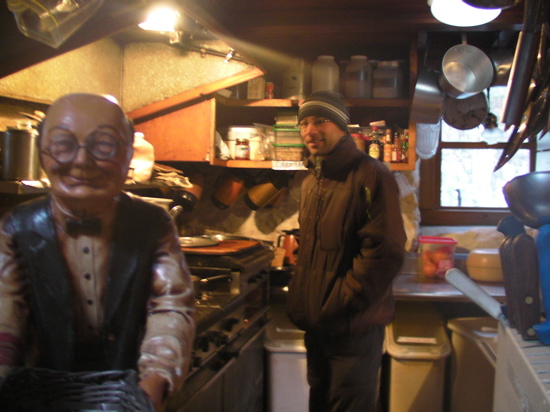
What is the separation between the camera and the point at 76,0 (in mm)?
1057

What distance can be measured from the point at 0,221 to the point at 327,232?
1058 mm

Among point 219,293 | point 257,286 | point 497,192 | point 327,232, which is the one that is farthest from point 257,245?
point 497,192

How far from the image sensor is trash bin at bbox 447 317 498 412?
7.25ft

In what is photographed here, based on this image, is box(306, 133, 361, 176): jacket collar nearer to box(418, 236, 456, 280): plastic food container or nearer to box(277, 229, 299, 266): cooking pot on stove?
box(277, 229, 299, 266): cooking pot on stove

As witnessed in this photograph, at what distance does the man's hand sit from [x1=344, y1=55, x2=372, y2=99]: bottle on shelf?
2.00m

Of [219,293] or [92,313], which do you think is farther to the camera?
[219,293]

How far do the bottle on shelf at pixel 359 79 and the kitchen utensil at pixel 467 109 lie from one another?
16.5 inches

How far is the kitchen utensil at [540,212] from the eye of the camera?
96 centimetres

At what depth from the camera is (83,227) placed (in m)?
0.84

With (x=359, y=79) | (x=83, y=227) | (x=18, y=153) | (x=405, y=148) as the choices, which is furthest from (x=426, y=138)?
(x=83, y=227)

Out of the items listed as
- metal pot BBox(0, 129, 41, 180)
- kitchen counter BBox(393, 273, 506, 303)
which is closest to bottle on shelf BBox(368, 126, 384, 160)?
kitchen counter BBox(393, 273, 506, 303)

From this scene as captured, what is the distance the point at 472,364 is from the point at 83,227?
2093 millimetres

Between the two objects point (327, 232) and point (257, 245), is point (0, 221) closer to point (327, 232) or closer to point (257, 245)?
point (327, 232)

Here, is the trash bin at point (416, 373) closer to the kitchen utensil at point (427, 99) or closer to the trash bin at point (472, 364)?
the trash bin at point (472, 364)
